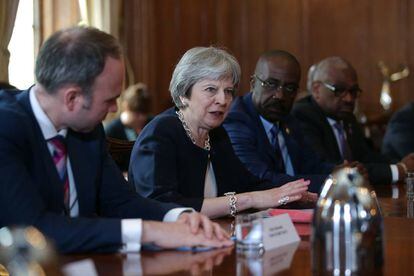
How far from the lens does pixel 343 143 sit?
571cm

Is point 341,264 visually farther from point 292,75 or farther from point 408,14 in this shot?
point 408,14

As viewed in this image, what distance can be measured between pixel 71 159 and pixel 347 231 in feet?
3.55

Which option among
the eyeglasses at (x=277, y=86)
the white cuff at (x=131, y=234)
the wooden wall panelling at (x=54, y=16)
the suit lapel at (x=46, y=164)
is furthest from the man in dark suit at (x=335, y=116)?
the white cuff at (x=131, y=234)

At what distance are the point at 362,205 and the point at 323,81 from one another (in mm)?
3798

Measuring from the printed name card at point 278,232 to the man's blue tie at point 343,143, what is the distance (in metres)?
3.16

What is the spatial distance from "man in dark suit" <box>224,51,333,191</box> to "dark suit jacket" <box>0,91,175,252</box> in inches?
62.7

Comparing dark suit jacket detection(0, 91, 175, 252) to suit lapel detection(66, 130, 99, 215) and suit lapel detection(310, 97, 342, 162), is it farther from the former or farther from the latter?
suit lapel detection(310, 97, 342, 162)

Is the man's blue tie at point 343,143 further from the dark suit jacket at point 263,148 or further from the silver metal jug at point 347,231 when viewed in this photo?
the silver metal jug at point 347,231

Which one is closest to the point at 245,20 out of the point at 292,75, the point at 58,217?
the point at 292,75

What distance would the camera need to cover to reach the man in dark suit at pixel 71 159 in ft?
7.72

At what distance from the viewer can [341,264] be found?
1.93m

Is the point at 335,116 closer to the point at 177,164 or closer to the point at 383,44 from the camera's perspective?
the point at 177,164

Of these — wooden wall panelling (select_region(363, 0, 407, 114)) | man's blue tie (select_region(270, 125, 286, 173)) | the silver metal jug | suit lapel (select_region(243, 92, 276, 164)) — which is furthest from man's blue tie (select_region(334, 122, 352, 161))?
wooden wall panelling (select_region(363, 0, 407, 114))

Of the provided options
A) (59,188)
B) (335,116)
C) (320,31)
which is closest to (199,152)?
(59,188)
